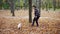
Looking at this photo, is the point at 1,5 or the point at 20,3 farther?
the point at 20,3

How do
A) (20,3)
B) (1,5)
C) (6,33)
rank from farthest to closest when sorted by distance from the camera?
(20,3)
(1,5)
(6,33)

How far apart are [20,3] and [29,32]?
2134 inches

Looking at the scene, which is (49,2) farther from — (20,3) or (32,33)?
(32,33)

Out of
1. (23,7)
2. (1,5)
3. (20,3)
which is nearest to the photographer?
(1,5)

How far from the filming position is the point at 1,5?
2383 inches

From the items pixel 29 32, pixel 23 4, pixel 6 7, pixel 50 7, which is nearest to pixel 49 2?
pixel 50 7

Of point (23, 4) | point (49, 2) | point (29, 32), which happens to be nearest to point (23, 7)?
point (23, 4)

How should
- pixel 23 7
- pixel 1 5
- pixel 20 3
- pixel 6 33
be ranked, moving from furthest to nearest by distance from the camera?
1. pixel 23 7
2. pixel 20 3
3. pixel 1 5
4. pixel 6 33

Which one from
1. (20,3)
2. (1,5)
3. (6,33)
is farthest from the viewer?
(20,3)

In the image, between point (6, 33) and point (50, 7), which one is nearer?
point (6, 33)

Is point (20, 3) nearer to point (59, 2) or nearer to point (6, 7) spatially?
point (6, 7)

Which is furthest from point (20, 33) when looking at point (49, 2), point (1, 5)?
point (49, 2)

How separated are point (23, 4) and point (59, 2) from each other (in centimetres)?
1472

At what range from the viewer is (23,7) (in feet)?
233
